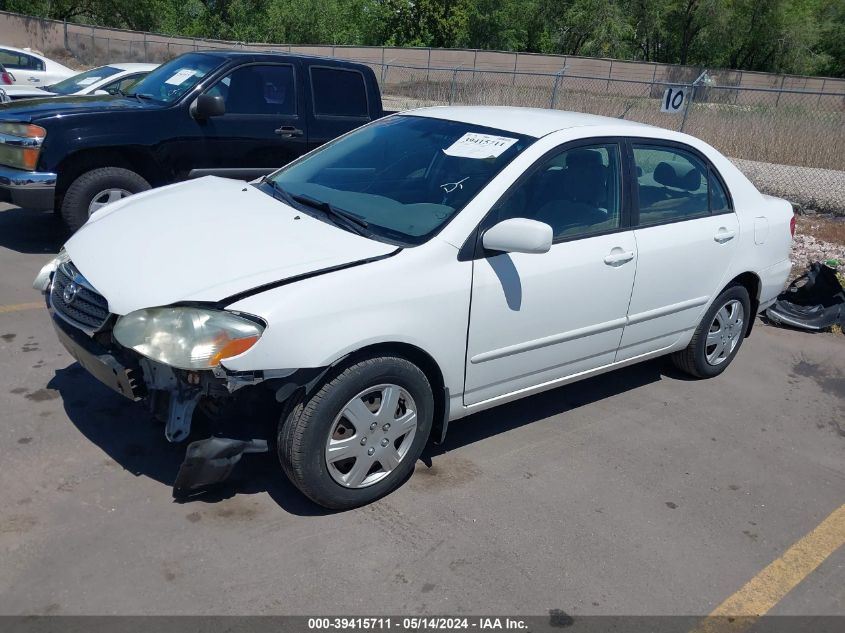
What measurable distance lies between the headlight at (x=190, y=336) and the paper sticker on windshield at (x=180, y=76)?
4719mm

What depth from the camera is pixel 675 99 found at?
39.7ft

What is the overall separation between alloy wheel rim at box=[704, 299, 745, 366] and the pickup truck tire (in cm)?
484

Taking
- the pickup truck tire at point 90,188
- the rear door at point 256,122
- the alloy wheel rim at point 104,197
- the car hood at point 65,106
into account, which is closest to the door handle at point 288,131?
Answer: the rear door at point 256,122

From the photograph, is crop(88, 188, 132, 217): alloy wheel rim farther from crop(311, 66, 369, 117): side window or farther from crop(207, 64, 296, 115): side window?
crop(311, 66, 369, 117): side window

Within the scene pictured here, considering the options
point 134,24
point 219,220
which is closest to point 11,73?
point 219,220

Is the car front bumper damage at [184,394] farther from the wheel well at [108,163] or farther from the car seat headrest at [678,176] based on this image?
the wheel well at [108,163]

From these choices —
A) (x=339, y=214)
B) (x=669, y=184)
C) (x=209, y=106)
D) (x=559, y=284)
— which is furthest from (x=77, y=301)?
(x=209, y=106)

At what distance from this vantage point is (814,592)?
3184 millimetres

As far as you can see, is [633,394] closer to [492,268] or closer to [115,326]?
[492,268]

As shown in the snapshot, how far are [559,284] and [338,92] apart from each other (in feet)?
15.1

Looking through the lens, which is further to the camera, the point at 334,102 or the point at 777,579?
the point at 334,102

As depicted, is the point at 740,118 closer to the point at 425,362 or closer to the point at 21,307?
the point at 425,362

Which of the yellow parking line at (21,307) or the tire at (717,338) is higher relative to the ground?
the tire at (717,338)

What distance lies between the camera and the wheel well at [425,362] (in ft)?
10.4
